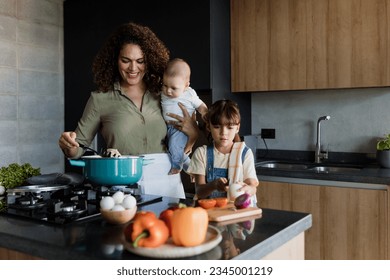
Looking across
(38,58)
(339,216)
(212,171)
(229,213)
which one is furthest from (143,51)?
A: (38,58)

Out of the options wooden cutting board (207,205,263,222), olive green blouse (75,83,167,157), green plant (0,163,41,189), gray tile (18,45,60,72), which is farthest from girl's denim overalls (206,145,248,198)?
gray tile (18,45,60,72)

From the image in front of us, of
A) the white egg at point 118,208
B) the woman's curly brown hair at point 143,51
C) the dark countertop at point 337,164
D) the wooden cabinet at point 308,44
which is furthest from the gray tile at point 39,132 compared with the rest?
the white egg at point 118,208

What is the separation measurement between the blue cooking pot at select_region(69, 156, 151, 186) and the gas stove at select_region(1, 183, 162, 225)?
0.10 meters

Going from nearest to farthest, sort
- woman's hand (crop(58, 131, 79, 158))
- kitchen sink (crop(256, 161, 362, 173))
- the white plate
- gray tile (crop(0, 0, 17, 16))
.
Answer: the white plate < woman's hand (crop(58, 131, 79, 158)) < kitchen sink (crop(256, 161, 362, 173)) < gray tile (crop(0, 0, 17, 16))

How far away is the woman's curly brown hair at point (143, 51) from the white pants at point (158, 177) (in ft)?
1.01

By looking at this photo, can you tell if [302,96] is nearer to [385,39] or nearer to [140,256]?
[385,39]

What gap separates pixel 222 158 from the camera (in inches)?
71.6

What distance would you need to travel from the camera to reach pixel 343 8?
276cm

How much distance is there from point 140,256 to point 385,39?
2.20 m

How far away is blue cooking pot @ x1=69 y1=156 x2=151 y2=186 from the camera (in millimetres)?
1478

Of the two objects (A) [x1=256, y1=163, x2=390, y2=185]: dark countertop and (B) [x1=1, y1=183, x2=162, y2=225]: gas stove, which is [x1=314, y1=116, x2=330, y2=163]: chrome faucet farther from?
(B) [x1=1, y1=183, x2=162, y2=225]: gas stove
